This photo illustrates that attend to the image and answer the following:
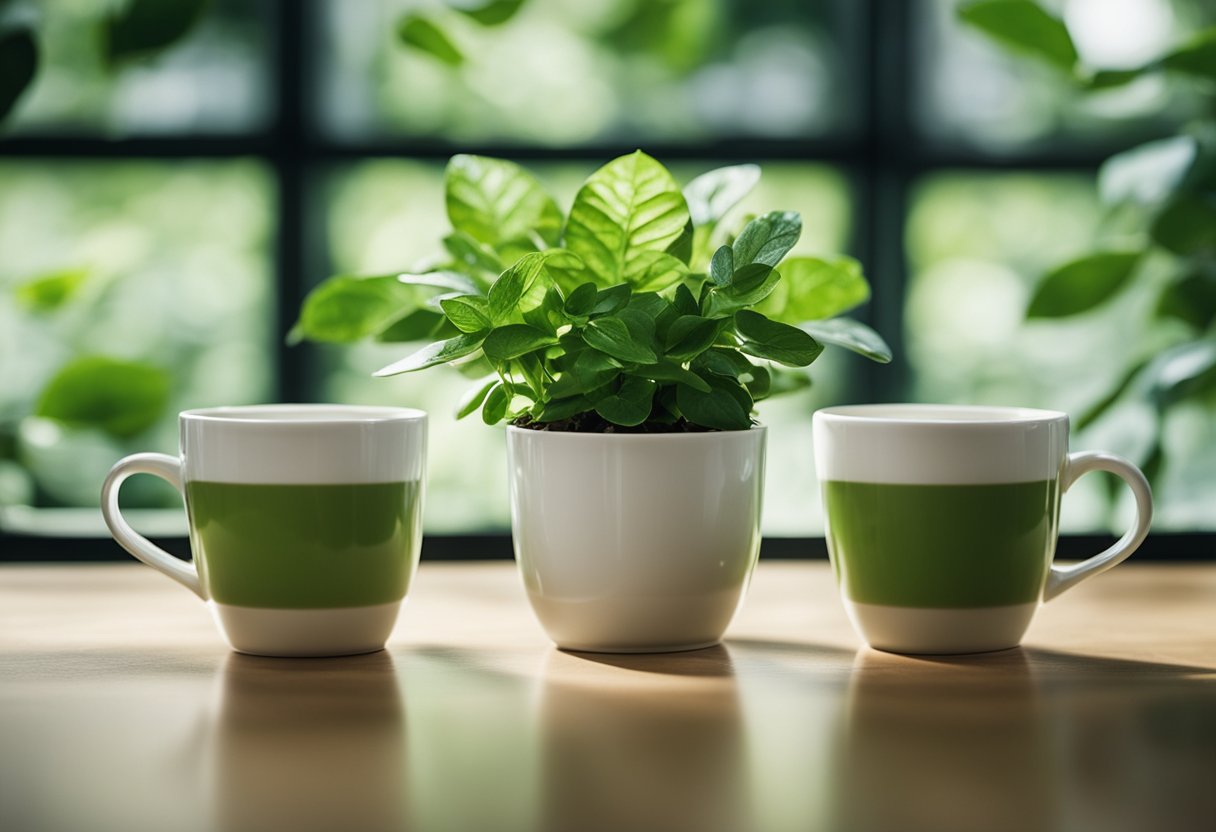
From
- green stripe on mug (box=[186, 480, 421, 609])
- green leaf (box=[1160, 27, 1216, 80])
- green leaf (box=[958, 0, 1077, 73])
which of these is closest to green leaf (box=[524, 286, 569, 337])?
green stripe on mug (box=[186, 480, 421, 609])

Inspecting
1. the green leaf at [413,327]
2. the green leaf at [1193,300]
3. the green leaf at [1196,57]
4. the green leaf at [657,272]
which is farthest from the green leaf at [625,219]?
the green leaf at [1193,300]

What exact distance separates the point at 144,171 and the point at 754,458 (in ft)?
4.14

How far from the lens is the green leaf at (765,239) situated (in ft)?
1.98

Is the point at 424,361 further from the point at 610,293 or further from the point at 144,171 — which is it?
the point at 144,171

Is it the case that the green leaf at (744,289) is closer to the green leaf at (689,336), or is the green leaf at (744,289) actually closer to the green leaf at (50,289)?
the green leaf at (689,336)

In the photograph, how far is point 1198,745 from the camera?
52 cm

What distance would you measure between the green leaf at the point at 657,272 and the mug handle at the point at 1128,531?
0.74ft

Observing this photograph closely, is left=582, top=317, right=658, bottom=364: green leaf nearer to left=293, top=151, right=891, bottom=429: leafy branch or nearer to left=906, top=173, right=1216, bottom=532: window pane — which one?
left=293, top=151, right=891, bottom=429: leafy branch

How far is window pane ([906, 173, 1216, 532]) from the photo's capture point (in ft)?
5.49

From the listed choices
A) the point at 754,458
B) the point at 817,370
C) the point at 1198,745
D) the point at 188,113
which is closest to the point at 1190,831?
the point at 1198,745

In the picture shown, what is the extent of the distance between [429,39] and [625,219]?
2.84ft

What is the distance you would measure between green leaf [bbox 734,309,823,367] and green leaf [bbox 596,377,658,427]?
53 millimetres

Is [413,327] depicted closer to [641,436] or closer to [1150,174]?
[641,436]

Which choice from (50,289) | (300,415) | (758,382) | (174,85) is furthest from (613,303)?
(174,85)
